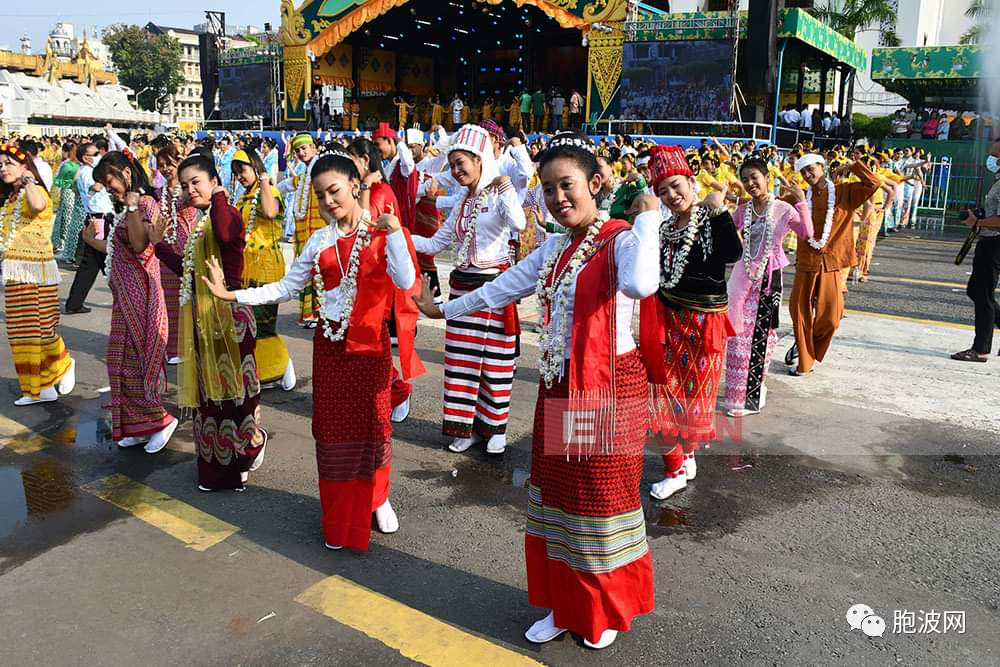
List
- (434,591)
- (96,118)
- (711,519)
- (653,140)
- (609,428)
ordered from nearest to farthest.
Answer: (609,428)
(434,591)
(711,519)
(653,140)
(96,118)

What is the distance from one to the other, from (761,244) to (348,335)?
9.63ft

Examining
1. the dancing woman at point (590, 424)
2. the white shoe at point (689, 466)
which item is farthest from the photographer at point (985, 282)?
the dancing woman at point (590, 424)

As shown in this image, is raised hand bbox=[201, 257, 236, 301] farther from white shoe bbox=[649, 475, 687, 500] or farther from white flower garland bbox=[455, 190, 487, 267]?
white shoe bbox=[649, 475, 687, 500]

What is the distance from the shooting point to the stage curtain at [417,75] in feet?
119

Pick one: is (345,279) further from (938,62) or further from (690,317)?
(938,62)

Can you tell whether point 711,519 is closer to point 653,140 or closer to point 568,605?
point 568,605

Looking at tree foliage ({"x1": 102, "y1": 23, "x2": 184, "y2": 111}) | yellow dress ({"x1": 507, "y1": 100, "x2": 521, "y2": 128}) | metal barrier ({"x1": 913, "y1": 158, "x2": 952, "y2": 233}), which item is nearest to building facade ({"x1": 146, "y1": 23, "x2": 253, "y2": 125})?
tree foliage ({"x1": 102, "y1": 23, "x2": 184, "y2": 111})

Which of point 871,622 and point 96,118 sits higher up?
point 96,118

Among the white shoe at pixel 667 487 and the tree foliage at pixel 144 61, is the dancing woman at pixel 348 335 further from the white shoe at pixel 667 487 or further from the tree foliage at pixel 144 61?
the tree foliage at pixel 144 61

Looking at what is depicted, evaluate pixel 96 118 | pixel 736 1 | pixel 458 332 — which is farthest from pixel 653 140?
pixel 96 118

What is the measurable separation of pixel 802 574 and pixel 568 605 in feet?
4.10

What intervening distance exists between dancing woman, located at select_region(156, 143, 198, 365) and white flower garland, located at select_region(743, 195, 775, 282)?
3513 mm

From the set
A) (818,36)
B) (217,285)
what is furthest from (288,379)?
(818,36)

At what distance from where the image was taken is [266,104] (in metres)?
32.1
